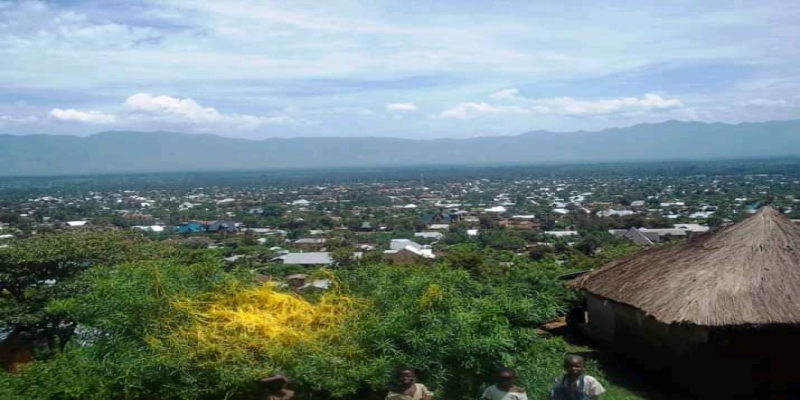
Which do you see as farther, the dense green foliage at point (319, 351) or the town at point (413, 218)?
the town at point (413, 218)

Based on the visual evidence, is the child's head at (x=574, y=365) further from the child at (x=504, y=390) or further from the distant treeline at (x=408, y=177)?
the distant treeline at (x=408, y=177)

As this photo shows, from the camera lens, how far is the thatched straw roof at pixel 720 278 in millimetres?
8422

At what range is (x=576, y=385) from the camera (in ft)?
18.1

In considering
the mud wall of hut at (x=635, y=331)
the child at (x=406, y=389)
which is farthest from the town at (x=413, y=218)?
the child at (x=406, y=389)

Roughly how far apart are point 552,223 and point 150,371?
4522cm

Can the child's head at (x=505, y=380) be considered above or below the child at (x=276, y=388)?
above

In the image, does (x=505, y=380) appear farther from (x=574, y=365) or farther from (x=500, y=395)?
(x=574, y=365)

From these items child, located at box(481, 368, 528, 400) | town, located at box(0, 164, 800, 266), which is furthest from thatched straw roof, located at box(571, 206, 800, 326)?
town, located at box(0, 164, 800, 266)

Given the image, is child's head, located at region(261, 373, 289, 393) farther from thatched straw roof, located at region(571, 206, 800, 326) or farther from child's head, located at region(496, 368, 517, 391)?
thatched straw roof, located at region(571, 206, 800, 326)

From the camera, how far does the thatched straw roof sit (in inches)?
332

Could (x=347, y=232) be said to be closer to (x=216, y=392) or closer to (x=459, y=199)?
(x=459, y=199)

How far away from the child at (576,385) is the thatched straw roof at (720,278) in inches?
136

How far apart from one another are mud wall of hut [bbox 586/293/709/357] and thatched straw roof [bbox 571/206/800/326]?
0.24 metres

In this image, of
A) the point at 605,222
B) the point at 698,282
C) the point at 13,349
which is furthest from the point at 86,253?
the point at 605,222
